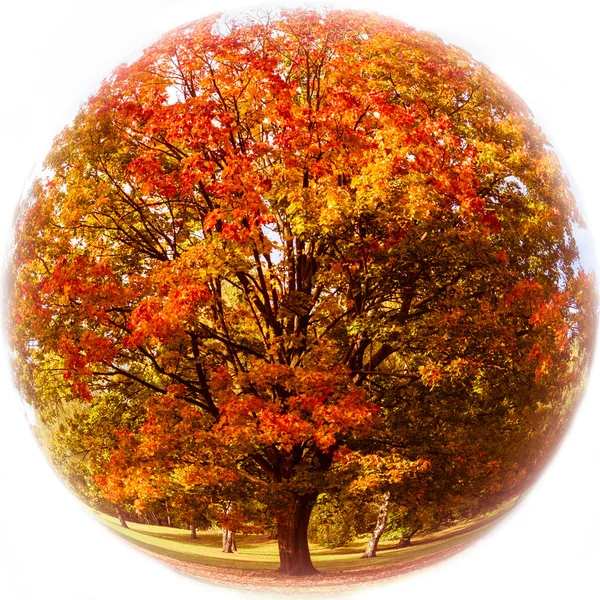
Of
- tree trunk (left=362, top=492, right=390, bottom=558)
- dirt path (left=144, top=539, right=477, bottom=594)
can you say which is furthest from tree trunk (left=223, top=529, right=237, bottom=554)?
tree trunk (left=362, top=492, right=390, bottom=558)

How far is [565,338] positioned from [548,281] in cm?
66

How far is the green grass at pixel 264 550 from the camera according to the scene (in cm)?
745

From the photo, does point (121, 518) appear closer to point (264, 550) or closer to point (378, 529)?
point (264, 550)

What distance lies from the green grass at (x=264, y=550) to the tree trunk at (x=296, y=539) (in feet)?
0.20

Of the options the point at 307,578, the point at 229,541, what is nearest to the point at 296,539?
the point at 307,578

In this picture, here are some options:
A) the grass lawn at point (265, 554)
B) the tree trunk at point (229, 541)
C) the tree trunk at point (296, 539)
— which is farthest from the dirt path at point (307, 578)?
the tree trunk at point (229, 541)

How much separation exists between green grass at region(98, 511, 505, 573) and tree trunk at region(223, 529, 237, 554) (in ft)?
0.15

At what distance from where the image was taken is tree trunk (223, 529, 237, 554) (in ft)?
24.4

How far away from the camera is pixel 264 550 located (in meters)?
7.43

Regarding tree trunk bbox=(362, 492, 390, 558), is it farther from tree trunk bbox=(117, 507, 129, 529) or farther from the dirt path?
tree trunk bbox=(117, 507, 129, 529)

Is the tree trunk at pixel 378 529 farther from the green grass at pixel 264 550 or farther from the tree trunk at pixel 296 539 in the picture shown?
the tree trunk at pixel 296 539

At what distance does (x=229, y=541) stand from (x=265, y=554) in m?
0.33

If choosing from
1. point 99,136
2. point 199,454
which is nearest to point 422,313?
point 199,454

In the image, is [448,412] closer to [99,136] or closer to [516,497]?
[516,497]
